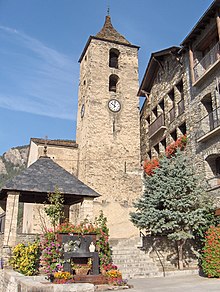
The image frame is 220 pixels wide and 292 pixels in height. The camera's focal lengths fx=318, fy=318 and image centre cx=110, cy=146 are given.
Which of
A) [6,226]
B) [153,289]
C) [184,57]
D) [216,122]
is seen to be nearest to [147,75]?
[184,57]

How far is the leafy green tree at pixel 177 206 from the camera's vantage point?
11.3 m

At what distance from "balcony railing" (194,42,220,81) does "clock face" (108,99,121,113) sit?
8765 millimetres

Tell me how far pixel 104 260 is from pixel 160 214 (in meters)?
2.75

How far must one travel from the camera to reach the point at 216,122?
42.7ft

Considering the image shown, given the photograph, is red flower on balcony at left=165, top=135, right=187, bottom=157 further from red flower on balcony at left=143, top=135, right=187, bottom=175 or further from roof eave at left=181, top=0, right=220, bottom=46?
roof eave at left=181, top=0, right=220, bottom=46

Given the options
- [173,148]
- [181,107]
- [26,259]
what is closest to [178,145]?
[173,148]

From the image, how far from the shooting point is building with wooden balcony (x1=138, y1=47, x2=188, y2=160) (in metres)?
16.3

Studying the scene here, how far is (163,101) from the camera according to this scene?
60.7 ft

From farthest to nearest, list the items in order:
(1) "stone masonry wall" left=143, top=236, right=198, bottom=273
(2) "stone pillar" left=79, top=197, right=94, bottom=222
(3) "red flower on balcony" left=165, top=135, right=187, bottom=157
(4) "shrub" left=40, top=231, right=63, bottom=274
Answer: (3) "red flower on balcony" left=165, top=135, right=187, bottom=157
(2) "stone pillar" left=79, top=197, right=94, bottom=222
(1) "stone masonry wall" left=143, top=236, right=198, bottom=273
(4) "shrub" left=40, top=231, right=63, bottom=274

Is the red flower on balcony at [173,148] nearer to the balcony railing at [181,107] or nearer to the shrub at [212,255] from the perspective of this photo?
the balcony railing at [181,107]

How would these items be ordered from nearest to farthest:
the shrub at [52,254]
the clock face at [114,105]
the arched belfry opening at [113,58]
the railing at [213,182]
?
the shrub at [52,254] → the railing at [213,182] → the clock face at [114,105] → the arched belfry opening at [113,58]

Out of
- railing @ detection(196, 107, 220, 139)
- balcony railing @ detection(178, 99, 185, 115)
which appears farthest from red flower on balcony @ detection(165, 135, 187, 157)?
balcony railing @ detection(178, 99, 185, 115)

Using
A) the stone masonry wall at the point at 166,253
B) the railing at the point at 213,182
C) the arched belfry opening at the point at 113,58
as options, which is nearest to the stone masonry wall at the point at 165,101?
the railing at the point at 213,182

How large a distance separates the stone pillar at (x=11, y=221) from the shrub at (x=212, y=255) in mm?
6546
